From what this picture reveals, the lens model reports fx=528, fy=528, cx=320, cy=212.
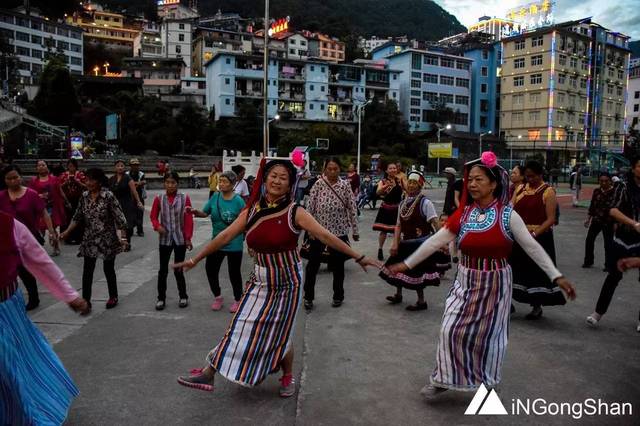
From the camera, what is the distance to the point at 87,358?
4.89 meters

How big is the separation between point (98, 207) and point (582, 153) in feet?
245

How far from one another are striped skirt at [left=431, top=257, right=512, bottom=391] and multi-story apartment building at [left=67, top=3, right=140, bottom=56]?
354ft

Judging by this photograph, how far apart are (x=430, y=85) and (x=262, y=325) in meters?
Result: 76.8

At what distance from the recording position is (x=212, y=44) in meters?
84.1

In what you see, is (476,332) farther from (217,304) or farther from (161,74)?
(161,74)

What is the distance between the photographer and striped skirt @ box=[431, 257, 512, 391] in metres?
3.89

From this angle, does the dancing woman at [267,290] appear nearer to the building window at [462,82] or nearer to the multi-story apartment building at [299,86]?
the multi-story apartment building at [299,86]

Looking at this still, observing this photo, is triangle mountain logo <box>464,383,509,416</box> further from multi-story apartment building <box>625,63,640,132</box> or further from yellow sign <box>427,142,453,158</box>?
multi-story apartment building <box>625,63,640,132</box>

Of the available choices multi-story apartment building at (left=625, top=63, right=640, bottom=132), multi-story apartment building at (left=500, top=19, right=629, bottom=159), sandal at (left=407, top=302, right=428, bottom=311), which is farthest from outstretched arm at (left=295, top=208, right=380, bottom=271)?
multi-story apartment building at (left=625, top=63, right=640, bottom=132)

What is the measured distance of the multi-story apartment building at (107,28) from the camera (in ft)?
335

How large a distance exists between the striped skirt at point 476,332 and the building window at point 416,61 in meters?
75.1

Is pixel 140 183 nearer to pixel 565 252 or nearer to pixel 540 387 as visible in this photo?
pixel 565 252

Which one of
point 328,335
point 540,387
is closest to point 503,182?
point 540,387

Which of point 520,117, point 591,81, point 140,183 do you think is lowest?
point 140,183
